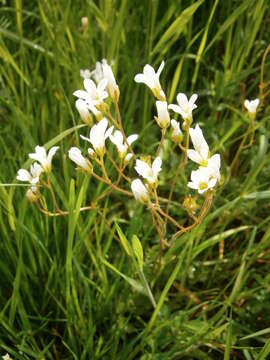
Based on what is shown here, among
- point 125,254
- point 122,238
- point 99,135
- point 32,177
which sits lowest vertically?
point 125,254

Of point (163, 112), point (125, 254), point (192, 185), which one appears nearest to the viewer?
point (192, 185)

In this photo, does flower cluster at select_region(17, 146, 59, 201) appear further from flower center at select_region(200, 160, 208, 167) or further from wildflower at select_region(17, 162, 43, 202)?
flower center at select_region(200, 160, 208, 167)

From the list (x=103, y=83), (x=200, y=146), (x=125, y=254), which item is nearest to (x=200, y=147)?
(x=200, y=146)

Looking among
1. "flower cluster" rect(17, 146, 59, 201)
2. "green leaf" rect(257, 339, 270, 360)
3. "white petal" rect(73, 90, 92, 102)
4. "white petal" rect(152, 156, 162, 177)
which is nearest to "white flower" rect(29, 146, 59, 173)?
"flower cluster" rect(17, 146, 59, 201)

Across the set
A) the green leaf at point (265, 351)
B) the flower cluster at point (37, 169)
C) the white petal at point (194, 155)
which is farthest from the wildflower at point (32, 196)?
the green leaf at point (265, 351)

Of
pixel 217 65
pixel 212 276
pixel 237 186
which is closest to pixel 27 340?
pixel 212 276

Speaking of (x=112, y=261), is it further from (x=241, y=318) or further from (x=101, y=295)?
(x=241, y=318)

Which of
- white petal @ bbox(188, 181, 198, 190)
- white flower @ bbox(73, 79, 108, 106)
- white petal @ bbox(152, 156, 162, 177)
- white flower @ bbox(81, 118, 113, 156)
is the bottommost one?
white petal @ bbox(188, 181, 198, 190)

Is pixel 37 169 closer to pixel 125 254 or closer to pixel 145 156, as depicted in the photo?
pixel 145 156
